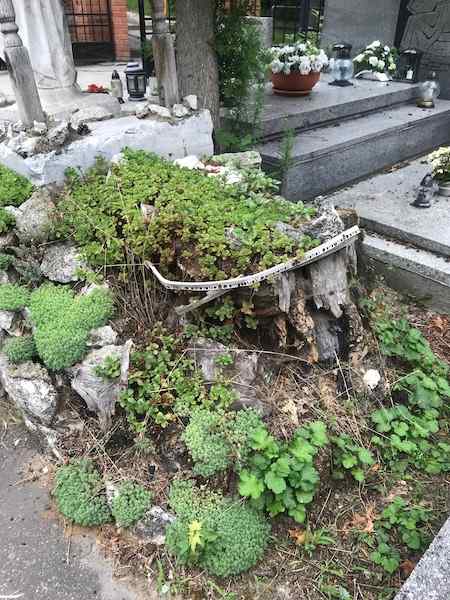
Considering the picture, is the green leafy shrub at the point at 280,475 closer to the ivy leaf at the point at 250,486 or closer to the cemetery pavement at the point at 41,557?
the ivy leaf at the point at 250,486

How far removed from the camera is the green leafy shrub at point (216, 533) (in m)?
2.40

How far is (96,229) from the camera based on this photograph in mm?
3320

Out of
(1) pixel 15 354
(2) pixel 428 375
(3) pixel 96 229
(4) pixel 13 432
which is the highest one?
(3) pixel 96 229

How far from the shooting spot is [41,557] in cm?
258

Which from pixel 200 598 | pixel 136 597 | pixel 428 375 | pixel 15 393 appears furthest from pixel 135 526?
pixel 428 375

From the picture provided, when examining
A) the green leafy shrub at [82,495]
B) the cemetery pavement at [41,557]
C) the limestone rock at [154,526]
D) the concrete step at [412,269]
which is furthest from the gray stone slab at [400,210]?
the cemetery pavement at [41,557]

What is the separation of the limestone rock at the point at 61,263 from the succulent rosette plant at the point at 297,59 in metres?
3.94

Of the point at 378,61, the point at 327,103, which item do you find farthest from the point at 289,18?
the point at 327,103

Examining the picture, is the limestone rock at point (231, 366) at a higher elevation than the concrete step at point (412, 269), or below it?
higher

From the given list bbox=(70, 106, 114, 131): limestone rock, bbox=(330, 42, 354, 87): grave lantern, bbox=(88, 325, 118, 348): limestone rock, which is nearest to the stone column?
bbox=(70, 106, 114, 131): limestone rock

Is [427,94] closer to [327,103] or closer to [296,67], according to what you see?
[327,103]

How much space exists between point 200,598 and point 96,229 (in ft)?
7.52

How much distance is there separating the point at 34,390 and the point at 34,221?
1226mm

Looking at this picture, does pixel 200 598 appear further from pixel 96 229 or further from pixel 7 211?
pixel 7 211
